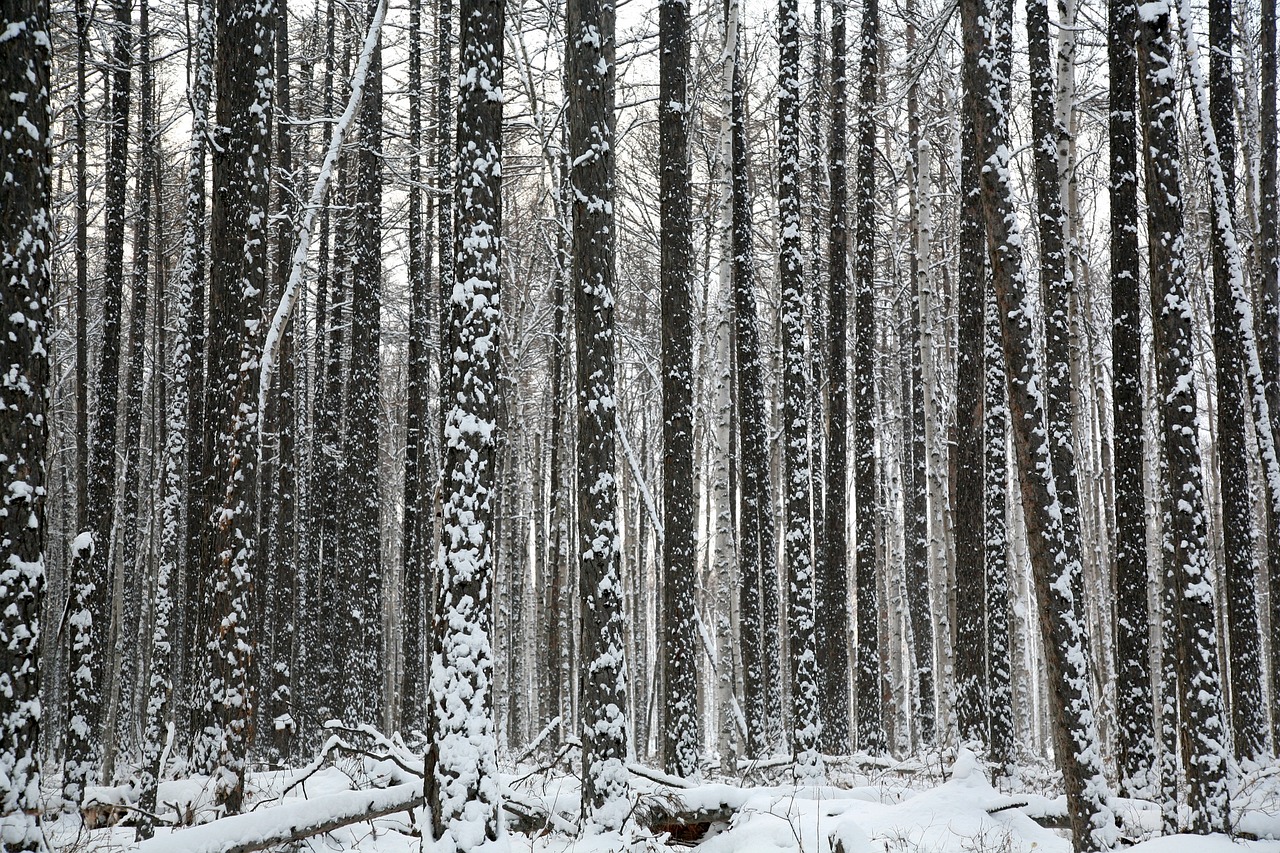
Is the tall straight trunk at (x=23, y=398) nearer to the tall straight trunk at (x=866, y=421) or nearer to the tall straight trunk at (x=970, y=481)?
the tall straight trunk at (x=970, y=481)

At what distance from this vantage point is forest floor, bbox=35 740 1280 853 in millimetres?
5758

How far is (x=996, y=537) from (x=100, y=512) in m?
10.7

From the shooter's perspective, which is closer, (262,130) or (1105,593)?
(262,130)

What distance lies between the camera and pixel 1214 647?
251 inches

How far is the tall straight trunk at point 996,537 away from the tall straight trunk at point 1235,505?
2.11 meters

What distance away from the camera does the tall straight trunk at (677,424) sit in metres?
9.26

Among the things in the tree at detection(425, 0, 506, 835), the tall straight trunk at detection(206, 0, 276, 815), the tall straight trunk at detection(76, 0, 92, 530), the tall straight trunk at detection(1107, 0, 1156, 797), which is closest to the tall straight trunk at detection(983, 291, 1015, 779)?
the tall straight trunk at detection(1107, 0, 1156, 797)

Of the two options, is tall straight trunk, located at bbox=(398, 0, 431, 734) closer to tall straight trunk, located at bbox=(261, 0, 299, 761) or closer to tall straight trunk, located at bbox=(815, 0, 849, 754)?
tall straight trunk, located at bbox=(261, 0, 299, 761)

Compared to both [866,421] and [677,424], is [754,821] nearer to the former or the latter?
[677,424]

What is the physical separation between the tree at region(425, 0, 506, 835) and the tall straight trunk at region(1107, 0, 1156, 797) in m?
5.95

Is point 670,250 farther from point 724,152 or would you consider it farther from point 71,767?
point 71,767

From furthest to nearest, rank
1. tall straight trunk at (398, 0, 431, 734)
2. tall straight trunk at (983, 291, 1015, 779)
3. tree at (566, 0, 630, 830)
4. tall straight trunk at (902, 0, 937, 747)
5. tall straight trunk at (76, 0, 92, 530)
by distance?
tall straight trunk at (902, 0, 937, 747) < tall straight trunk at (398, 0, 431, 734) < tall straight trunk at (76, 0, 92, 530) < tall straight trunk at (983, 291, 1015, 779) < tree at (566, 0, 630, 830)

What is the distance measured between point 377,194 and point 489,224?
924 centimetres

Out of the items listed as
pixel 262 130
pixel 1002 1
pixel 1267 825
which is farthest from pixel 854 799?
pixel 1002 1
